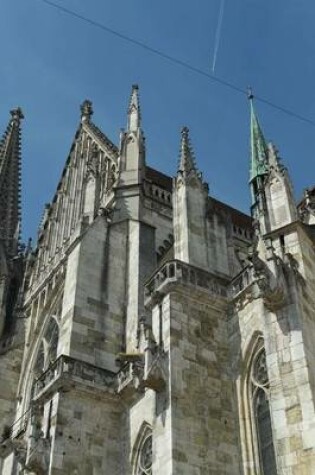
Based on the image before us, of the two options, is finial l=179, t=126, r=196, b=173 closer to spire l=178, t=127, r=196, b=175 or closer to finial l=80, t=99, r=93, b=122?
spire l=178, t=127, r=196, b=175

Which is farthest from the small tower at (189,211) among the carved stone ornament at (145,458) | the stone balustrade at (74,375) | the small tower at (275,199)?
the carved stone ornament at (145,458)

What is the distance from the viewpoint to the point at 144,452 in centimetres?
1364

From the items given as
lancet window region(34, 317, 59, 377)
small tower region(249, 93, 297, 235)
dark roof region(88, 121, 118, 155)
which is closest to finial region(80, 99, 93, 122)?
dark roof region(88, 121, 118, 155)

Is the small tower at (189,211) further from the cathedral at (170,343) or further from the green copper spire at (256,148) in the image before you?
the green copper spire at (256,148)

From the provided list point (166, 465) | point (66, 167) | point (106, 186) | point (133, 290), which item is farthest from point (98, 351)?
point (66, 167)

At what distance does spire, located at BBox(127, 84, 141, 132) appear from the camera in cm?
2158

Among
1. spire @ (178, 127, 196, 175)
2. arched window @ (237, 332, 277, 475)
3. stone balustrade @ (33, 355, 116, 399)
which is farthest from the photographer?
spire @ (178, 127, 196, 175)

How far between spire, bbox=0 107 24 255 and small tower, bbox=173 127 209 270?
699 inches

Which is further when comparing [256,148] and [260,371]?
[256,148]

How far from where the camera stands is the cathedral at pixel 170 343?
11336mm

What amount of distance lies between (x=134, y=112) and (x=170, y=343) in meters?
11.1

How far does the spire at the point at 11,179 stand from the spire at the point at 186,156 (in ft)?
56.2

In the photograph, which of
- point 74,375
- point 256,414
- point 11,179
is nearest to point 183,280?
point 256,414

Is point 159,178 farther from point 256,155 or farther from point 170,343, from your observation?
point 170,343
